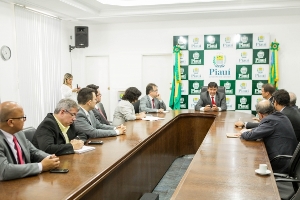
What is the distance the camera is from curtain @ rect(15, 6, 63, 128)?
5.32 metres

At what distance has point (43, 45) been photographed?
233 inches

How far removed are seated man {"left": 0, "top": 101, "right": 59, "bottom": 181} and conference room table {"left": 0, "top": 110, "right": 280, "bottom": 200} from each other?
5cm

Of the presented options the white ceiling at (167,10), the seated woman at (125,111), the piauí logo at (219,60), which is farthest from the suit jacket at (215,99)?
the white ceiling at (167,10)

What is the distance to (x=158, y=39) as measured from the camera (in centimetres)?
694

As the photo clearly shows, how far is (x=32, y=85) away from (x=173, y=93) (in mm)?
2977

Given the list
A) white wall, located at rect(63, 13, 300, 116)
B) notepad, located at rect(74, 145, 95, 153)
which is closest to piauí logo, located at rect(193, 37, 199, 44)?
white wall, located at rect(63, 13, 300, 116)

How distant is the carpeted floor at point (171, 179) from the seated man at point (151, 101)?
3.14 ft

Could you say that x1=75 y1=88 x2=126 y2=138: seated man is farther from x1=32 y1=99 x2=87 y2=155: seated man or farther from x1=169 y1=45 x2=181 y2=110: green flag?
x1=169 y1=45 x2=181 y2=110: green flag

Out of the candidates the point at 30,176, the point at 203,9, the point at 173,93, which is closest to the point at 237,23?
the point at 203,9

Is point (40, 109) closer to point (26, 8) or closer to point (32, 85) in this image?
point (32, 85)

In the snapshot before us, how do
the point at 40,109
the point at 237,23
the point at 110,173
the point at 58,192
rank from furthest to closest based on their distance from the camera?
1. the point at 237,23
2. the point at 40,109
3. the point at 110,173
4. the point at 58,192

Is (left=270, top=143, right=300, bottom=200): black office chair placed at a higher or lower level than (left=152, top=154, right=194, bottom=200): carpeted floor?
higher

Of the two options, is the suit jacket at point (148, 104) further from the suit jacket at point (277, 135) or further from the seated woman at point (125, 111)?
the suit jacket at point (277, 135)

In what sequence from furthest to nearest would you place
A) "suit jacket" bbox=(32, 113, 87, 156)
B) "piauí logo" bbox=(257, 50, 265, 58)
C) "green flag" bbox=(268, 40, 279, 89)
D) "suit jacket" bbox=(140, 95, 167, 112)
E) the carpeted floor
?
"piauí logo" bbox=(257, 50, 265, 58), "green flag" bbox=(268, 40, 279, 89), "suit jacket" bbox=(140, 95, 167, 112), the carpeted floor, "suit jacket" bbox=(32, 113, 87, 156)
